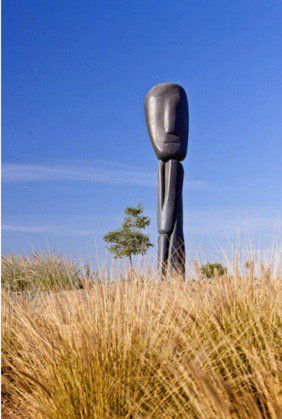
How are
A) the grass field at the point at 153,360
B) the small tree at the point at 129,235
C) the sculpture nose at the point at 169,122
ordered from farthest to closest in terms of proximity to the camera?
the small tree at the point at 129,235, the sculpture nose at the point at 169,122, the grass field at the point at 153,360

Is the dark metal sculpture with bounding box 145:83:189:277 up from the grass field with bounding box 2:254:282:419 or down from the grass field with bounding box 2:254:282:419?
up

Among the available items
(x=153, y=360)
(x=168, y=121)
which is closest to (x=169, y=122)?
(x=168, y=121)

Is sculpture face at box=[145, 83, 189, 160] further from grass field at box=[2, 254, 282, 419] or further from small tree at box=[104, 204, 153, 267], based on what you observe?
small tree at box=[104, 204, 153, 267]

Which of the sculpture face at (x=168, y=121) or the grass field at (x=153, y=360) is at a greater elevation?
the sculpture face at (x=168, y=121)

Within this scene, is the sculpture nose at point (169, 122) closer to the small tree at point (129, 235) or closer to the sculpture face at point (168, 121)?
the sculpture face at point (168, 121)

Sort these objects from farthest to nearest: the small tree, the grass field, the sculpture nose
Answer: the small tree
the sculpture nose
the grass field

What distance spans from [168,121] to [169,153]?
1.64 ft

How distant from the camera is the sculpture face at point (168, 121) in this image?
748cm

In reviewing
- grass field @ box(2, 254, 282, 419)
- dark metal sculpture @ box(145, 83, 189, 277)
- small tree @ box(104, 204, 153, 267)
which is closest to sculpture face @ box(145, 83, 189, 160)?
dark metal sculpture @ box(145, 83, 189, 277)

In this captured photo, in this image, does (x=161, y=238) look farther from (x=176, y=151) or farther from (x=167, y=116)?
(x=167, y=116)

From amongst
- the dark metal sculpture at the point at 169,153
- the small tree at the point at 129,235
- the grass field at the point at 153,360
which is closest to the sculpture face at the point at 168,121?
the dark metal sculpture at the point at 169,153

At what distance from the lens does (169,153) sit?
7492mm

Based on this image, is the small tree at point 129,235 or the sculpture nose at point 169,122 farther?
the small tree at point 129,235

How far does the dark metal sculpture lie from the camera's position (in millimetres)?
7488
